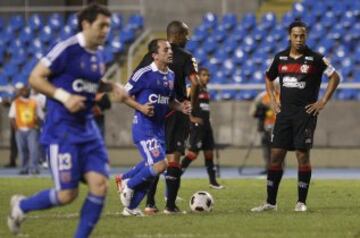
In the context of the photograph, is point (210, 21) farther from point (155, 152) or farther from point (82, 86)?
point (82, 86)

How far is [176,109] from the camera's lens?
44.7 ft

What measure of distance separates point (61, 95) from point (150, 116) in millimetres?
3752

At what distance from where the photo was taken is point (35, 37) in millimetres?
33719

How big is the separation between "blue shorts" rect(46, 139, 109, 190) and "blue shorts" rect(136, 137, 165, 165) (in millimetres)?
3232

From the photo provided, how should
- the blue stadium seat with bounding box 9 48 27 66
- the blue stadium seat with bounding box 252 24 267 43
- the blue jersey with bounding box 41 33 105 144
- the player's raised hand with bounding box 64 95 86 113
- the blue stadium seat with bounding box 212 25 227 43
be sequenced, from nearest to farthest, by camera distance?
the player's raised hand with bounding box 64 95 86 113 < the blue jersey with bounding box 41 33 105 144 < the blue stadium seat with bounding box 252 24 267 43 < the blue stadium seat with bounding box 212 25 227 43 < the blue stadium seat with bounding box 9 48 27 66

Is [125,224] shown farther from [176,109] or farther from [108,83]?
[108,83]

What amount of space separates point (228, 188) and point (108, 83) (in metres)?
9.86

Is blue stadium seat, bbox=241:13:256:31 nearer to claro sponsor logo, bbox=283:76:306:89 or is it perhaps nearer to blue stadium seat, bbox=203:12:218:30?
blue stadium seat, bbox=203:12:218:30

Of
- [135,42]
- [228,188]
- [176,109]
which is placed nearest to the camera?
[176,109]

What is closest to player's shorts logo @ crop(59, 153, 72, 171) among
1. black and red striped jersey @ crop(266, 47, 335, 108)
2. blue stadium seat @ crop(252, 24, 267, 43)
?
black and red striped jersey @ crop(266, 47, 335, 108)

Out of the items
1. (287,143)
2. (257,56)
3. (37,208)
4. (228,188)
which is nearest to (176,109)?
(287,143)

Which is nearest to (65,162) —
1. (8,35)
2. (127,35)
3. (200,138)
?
(200,138)

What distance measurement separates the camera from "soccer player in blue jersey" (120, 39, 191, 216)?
44.2 feet

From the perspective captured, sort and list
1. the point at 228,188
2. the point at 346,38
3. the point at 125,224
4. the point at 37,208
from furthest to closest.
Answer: the point at 346,38, the point at 228,188, the point at 125,224, the point at 37,208
